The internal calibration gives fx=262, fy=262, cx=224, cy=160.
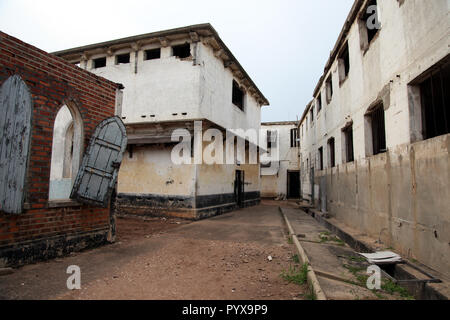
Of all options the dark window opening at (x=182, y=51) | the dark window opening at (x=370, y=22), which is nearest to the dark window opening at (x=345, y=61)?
the dark window opening at (x=370, y=22)

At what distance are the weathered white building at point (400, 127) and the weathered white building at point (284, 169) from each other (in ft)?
53.4

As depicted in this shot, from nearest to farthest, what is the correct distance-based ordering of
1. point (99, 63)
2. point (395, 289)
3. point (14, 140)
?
point (395, 289) < point (14, 140) < point (99, 63)

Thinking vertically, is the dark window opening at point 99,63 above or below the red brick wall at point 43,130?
above

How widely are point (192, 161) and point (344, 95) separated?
20.4ft

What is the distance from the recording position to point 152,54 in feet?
38.1

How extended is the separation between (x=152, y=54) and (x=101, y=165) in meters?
7.86

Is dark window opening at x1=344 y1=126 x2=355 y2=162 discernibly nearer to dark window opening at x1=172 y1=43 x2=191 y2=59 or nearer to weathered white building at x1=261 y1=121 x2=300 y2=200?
dark window opening at x1=172 y1=43 x2=191 y2=59

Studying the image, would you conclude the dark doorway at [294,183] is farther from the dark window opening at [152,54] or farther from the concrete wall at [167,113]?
the dark window opening at [152,54]

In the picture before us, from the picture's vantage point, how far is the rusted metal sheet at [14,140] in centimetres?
398

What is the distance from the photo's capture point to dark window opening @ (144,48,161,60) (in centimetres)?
1141

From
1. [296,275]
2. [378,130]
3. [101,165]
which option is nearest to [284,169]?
[378,130]

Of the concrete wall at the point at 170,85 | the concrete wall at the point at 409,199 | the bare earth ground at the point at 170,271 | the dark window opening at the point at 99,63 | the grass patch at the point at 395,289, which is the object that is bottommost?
the grass patch at the point at 395,289
